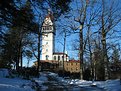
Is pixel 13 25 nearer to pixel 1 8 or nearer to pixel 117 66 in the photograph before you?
pixel 1 8

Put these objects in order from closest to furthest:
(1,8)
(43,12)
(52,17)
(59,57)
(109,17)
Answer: (1,8) → (43,12) → (52,17) → (109,17) → (59,57)

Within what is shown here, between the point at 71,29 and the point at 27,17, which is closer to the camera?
the point at 27,17

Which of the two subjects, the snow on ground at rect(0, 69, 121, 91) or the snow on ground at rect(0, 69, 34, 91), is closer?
the snow on ground at rect(0, 69, 34, 91)

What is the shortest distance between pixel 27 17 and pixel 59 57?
13376 cm

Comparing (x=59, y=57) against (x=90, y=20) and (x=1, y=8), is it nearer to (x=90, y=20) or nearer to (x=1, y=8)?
(x=90, y=20)

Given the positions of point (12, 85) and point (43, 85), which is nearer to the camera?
point (12, 85)

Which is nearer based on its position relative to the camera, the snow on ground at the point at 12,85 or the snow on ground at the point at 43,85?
the snow on ground at the point at 12,85

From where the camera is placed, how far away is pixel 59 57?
151 meters

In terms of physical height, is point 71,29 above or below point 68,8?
above

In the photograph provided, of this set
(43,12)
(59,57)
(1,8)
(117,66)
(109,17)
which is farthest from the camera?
(59,57)

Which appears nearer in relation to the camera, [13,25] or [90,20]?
[13,25]

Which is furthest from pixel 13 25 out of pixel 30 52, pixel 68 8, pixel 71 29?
pixel 30 52

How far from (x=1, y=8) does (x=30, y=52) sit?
50.4 m

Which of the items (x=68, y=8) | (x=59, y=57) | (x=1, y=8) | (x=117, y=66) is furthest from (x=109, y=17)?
(x=59, y=57)
